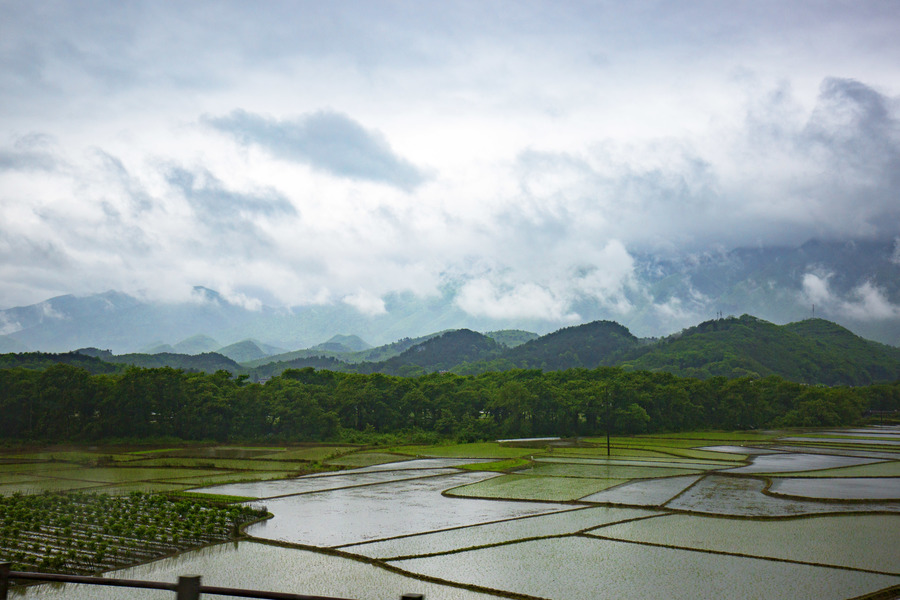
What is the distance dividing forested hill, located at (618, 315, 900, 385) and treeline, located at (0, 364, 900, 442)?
48669 millimetres

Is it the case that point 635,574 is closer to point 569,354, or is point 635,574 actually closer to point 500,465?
point 500,465

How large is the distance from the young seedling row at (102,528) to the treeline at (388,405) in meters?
35.4

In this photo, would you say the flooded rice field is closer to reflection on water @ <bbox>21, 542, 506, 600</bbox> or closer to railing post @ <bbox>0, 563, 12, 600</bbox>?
reflection on water @ <bbox>21, 542, 506, 600</bbox>

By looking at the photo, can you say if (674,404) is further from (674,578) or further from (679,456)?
(674,578)

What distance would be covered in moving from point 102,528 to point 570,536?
16405 millimetres

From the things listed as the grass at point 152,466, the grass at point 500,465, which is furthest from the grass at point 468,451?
the grass at point 500,465

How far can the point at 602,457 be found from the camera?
4878cm

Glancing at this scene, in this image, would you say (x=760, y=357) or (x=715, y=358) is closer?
(x=715, y=358)

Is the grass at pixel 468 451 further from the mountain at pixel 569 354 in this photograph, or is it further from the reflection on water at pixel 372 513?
the mountain at pixel 569 354

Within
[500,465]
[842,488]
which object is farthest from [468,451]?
[842,488]

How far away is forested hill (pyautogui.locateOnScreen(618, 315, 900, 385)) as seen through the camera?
14412 cm

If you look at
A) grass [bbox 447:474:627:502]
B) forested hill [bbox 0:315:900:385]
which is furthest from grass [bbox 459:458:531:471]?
A: forested hill [bbox 0:315:900:385]

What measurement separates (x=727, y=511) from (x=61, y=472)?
124 feet

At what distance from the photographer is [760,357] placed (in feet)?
509
